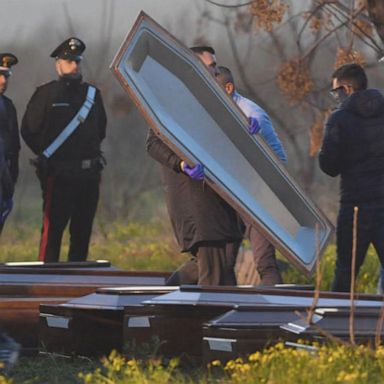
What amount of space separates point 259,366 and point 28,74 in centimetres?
3620

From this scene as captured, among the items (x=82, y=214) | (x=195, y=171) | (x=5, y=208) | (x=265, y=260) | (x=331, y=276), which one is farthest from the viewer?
(x=331, y=276)

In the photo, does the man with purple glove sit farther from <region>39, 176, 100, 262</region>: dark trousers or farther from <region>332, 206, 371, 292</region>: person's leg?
<region>39, 176, 100, 262</region>: dark trousers

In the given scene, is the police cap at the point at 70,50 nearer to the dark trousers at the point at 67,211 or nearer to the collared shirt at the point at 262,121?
the dark trousers at the point at 67,211

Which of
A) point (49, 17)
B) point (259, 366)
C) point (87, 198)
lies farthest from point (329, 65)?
point (259, 366)

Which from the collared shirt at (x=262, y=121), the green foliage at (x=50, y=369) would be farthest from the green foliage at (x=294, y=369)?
the collared shirt at (x=262, y=121)

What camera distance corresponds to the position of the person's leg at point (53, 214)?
607 inches

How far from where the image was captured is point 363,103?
41.8 ft

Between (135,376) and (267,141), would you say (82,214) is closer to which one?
(267,141)

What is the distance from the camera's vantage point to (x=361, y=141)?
12812 mm

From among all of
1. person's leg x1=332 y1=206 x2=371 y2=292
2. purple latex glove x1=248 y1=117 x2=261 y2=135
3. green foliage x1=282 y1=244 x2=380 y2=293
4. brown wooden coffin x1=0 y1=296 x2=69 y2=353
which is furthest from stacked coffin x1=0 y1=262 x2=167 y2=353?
green foliage x1=282 y1=244 x2=380 y2=293

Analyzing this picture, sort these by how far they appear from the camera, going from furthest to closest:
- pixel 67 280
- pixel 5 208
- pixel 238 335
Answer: pixel 5 208
pixel 67 280
pixel 238 335

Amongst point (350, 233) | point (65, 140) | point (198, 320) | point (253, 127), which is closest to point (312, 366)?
point (198, 320)

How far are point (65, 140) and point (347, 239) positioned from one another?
3.22m

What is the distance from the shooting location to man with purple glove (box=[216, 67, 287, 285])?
1299 centimetres
